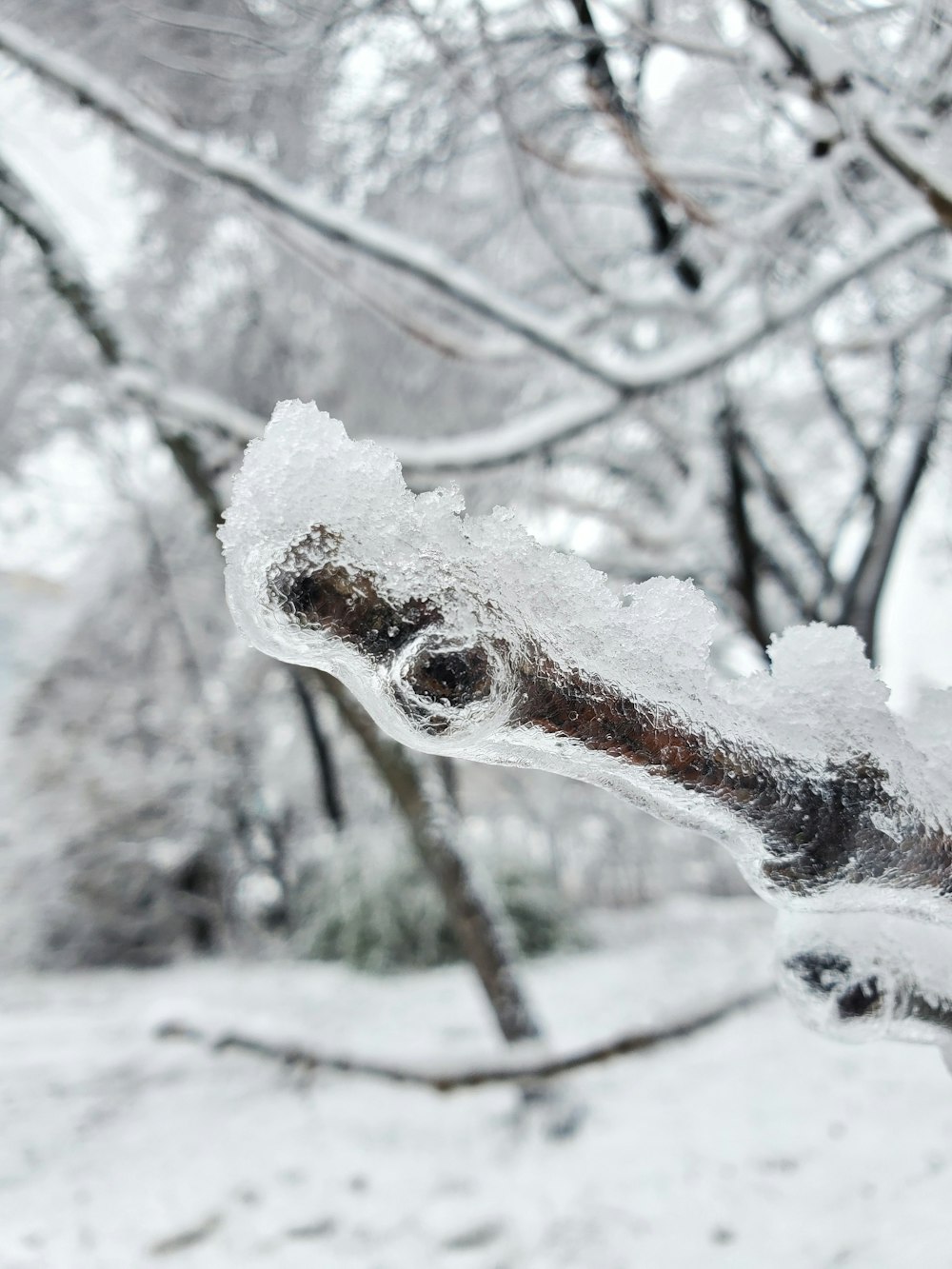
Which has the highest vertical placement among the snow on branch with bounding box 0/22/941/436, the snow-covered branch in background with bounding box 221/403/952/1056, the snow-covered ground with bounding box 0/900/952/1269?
the snow on branch with bounding box 0/22/941/436

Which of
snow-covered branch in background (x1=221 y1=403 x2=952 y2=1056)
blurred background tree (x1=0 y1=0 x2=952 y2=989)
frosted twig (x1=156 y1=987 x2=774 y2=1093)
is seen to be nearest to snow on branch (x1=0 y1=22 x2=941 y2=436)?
blurred background tree (x1=0 y1=0 x2=952 y2=989)

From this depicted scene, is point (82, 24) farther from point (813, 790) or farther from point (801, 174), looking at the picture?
point (813, 790)

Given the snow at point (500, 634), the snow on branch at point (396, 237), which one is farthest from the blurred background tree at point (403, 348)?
the snow at point (500, 634)

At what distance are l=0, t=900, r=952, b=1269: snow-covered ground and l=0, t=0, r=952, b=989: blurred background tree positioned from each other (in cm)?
91

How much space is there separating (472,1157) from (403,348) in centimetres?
389

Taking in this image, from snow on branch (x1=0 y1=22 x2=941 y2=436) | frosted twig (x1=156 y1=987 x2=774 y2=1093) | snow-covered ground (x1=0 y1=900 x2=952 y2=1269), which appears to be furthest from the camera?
frosted twig (x1=156 y1=987 x2=774 y2=1093)

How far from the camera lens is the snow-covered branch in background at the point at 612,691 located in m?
0.44

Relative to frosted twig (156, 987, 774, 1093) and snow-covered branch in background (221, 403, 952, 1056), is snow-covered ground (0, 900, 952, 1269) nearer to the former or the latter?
frosted twig (156, 987, 774, 1093)

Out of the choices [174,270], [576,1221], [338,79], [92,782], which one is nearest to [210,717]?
[92,782]

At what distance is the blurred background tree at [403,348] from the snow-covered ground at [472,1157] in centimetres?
91

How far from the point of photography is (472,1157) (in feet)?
6.82

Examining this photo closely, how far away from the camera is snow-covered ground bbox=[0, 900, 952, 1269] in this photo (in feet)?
5.17

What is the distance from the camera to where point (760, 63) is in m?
1.54

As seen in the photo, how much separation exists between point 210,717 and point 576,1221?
173 inches
